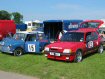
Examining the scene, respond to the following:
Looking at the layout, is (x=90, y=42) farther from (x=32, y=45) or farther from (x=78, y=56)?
(x=32, y=45)

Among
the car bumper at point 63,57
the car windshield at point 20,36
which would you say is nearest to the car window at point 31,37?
the car windshield at point 20,36

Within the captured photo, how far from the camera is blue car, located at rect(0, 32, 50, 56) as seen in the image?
1370 cm

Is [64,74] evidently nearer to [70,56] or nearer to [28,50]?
[70,56]

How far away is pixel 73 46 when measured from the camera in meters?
11.2

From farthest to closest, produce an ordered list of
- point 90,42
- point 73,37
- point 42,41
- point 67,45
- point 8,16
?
point 8,16, point 42,41, point 90,42, point 73,37, point 67,45

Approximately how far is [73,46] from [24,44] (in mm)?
3992

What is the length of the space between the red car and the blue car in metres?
1.90

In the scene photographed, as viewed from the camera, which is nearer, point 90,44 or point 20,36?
point 90,44

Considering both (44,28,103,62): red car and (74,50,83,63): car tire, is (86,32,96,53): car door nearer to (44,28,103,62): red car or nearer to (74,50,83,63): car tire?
(44,28,103,62): red car

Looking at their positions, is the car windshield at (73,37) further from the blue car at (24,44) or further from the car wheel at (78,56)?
the blue car at (24,44)

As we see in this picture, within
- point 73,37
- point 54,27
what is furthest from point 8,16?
point 73,37

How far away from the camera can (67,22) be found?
67.9 ft

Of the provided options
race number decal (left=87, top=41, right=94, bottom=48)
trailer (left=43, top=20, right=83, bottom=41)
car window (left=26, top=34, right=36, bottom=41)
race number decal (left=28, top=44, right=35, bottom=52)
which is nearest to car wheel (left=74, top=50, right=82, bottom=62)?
race number decal (left=87, top=41, right=94, bottom=48)

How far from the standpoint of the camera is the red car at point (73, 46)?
36.3 feet
